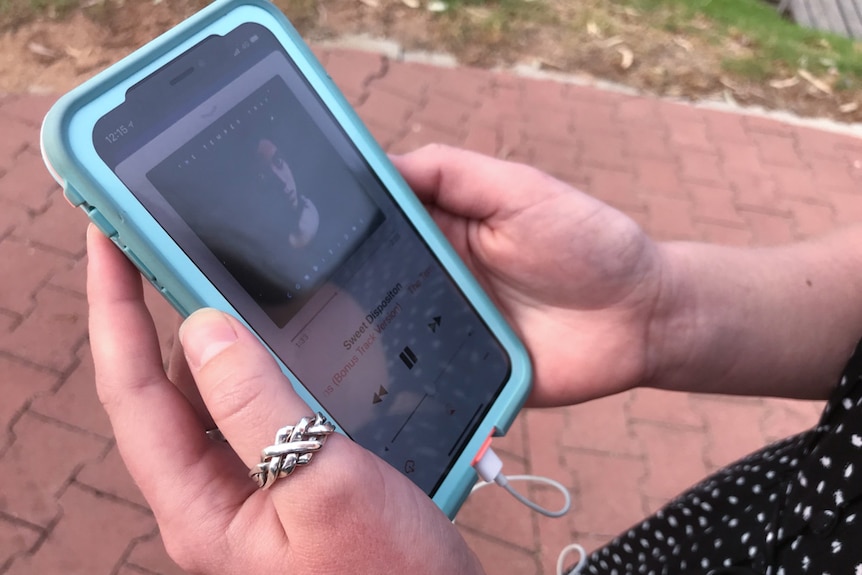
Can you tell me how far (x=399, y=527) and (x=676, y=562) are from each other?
1.62 feet

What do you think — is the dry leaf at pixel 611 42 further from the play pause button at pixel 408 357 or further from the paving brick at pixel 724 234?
the play pause button at pixel 408 357

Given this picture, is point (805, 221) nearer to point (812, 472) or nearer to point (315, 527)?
point (812, 472)

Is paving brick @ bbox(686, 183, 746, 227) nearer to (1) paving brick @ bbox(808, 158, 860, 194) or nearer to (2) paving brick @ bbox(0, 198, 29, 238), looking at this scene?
(1) paving brick @ bbox(808, 158, 860, 194)

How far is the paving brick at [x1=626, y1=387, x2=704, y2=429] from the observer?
80.8 inches

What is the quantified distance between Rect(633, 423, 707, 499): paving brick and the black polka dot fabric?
0.91 metres

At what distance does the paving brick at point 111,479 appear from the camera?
64.2 inches

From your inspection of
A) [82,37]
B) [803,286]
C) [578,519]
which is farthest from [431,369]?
[82,37]

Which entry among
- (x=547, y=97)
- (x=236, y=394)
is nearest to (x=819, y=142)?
(x=547, y=97)

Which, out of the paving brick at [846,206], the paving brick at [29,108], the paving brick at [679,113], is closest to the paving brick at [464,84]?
the paving brick at [679,113]

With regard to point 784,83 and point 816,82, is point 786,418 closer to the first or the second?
point 784,83

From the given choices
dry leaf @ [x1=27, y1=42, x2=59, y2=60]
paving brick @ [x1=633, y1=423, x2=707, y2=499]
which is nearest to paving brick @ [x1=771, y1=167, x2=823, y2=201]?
paving brick @ [x1=633, y1=423, x2=707, y2=499]

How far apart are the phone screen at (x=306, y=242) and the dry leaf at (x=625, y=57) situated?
8.37 ft

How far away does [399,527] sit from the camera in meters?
0.64

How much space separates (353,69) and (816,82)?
2.48 m
